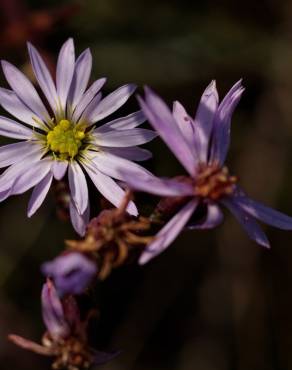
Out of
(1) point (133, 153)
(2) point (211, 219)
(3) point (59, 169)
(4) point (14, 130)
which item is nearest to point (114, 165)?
(1) point (133, 153)

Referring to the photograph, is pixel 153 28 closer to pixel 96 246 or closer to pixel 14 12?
pixel 14 12

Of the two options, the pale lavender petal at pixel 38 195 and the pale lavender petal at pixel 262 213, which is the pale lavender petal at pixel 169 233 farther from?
the pale lavender petal at pixel 38 195

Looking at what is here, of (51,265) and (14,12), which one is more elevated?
(14,12)

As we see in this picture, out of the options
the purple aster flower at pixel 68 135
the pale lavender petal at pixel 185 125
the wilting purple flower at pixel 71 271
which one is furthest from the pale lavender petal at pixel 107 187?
the wilting purple flower at pixel 71 271

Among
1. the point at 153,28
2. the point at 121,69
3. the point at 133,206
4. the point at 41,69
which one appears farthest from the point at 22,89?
the point at 153,28

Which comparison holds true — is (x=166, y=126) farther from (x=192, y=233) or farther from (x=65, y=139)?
(x=192, y=233)

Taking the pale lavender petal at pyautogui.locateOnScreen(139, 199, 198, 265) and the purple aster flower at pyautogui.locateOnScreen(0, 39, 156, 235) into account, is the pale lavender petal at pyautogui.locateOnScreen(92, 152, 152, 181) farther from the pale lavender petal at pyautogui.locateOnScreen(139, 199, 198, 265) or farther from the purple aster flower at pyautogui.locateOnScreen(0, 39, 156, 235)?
the pale lavender petal at pyautogui.locateOnScreen(139, 199, 198, 265)
